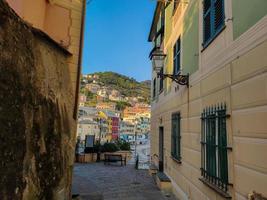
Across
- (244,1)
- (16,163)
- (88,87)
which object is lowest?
(16,163)

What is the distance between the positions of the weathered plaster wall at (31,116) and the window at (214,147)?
9.10 ft

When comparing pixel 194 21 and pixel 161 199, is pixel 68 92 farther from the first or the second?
pixel 161 199

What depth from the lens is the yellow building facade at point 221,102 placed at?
3.47m

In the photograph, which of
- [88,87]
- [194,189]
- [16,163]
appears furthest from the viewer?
[88,87]

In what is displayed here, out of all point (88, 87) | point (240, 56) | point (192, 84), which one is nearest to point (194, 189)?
point (192, 84)

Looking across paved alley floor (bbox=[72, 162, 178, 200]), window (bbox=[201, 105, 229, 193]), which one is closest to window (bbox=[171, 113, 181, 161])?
paved alley floor (bbox=[72, 162, 178, 200])

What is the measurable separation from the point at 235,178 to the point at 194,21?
4.27 meters

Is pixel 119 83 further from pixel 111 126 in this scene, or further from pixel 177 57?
pixel 177 57

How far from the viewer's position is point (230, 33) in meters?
4.43

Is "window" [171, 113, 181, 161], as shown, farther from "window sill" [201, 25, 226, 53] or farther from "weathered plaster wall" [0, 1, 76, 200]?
"weathered plaster wall" [0, 1, 76, 200]

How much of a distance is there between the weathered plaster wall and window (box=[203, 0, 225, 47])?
3105mm

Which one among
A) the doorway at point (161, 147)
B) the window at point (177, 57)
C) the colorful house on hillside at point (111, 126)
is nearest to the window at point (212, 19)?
the window at point (177, 57)

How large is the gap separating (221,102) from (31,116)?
125 inches

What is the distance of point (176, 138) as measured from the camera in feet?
27.1
